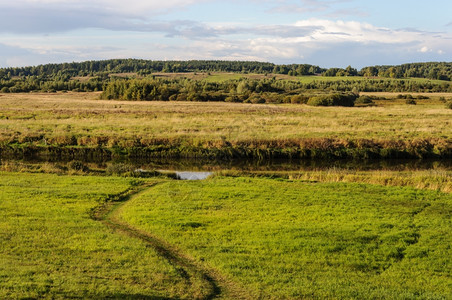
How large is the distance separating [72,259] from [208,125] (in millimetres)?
36779

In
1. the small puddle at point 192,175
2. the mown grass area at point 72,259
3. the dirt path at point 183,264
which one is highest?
the mown grass area at point 72,259

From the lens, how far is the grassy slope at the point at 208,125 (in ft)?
137

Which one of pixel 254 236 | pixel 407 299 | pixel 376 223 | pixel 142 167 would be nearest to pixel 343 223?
pixel 376 223

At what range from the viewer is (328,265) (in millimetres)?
12477

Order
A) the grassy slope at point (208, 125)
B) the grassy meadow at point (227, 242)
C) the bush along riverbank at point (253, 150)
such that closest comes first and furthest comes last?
the grassy meadow at point (227, 242) < the bush along riverbank at point (253, 150) < the grassy slope at point (208, 125)

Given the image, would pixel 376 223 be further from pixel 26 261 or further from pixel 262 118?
pixel 262 118

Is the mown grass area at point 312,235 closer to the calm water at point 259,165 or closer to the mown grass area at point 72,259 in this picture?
the mown grass area at point 72,259

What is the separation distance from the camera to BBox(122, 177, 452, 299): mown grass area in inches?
444

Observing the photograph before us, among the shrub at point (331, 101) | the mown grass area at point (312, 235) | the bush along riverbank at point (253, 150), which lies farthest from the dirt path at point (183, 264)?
the shrub at point (331, 101)

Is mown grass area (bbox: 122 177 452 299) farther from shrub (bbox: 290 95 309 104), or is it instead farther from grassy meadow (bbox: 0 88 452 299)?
shrub (bbox: 290 95 309 104)

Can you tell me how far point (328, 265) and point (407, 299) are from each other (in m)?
2.48

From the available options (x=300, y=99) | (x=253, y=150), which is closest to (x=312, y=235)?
(x=253, y=150)

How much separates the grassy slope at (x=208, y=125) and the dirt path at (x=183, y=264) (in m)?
22.9

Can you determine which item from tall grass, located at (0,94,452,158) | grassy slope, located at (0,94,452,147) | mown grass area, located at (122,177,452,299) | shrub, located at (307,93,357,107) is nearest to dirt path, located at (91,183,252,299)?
mown grass area, located at (122,177,452,299)
